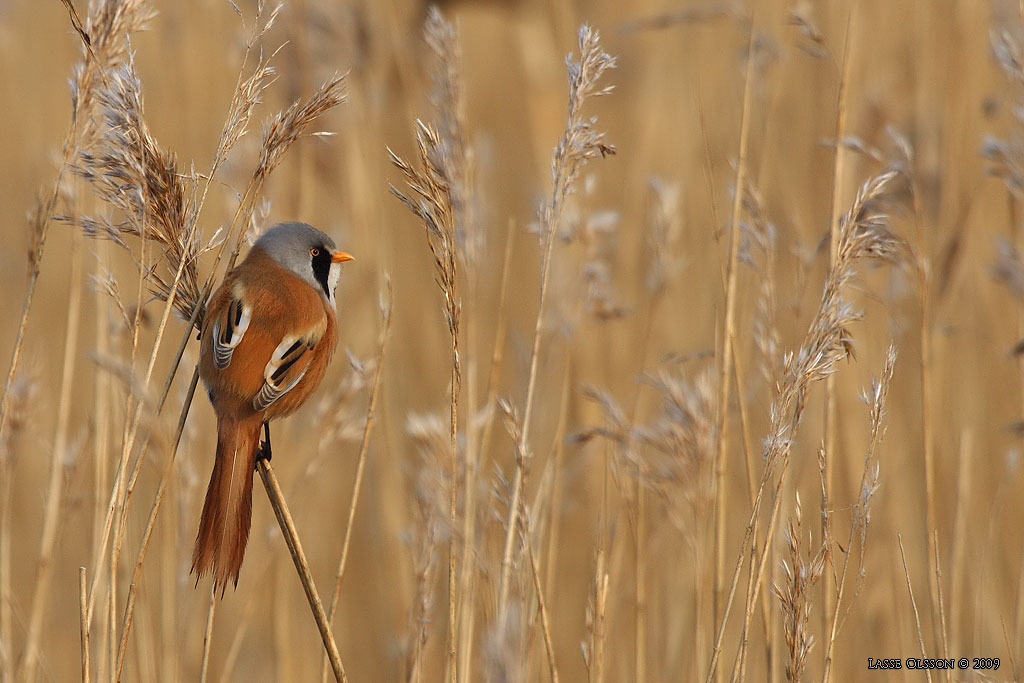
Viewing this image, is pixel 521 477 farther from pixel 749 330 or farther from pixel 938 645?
pixel 749 330

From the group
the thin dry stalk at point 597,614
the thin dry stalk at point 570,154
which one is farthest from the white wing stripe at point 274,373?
the thin dry stalk at point 597,614

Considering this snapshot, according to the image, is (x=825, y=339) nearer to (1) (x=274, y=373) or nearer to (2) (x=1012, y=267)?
(2) (x=1012, y=267)

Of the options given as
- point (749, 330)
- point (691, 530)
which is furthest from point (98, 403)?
point (749, 330)

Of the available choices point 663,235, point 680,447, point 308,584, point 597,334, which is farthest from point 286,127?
point 597,334

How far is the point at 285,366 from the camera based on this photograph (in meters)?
1.80

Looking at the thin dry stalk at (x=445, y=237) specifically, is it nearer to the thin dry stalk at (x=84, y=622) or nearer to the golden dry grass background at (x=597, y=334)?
the thin dry stalk at (x=84, y=622)

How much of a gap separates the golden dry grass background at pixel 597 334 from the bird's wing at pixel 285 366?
197 mm

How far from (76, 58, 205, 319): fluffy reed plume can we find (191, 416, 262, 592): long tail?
330mm

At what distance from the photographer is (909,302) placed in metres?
2.94

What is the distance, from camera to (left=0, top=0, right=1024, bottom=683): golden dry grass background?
2.35 meters

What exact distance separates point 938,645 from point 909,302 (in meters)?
1.53

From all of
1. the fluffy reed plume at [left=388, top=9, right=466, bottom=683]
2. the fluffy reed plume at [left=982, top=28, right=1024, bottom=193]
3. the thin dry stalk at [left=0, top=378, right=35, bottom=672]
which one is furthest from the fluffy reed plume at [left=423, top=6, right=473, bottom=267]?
the fluffy reed plume at [left=982, top=28, right=1024, bottom=193]

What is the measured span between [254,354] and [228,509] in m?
0.35

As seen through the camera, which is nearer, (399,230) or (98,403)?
(98,403)
